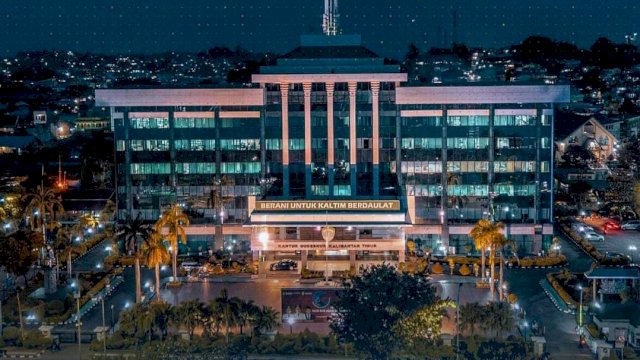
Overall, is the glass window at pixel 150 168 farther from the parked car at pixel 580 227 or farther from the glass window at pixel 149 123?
the parked car at pixel 580 227

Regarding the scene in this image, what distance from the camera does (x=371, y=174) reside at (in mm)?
76000

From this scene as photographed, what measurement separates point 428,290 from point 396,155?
29541mm

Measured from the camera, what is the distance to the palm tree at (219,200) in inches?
3000

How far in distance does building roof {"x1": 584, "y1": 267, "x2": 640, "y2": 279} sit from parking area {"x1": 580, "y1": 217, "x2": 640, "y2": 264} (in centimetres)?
1335

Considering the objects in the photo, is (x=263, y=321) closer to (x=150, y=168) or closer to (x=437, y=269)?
(x=437, y=269)

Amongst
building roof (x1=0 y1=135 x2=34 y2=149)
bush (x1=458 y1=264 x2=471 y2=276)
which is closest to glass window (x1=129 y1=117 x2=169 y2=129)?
bush (x1=458 y1=264 x2=471 y2=276)

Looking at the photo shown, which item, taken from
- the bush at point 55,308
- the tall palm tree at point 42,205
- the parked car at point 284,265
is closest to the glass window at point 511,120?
the parked car at point 284,265

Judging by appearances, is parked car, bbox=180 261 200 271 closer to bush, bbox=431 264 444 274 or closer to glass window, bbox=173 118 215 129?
glass window, bbox=173 118 215 129

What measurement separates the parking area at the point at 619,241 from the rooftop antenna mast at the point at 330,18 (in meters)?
31.2

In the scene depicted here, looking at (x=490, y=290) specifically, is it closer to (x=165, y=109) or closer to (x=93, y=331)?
(x=93, y=331)

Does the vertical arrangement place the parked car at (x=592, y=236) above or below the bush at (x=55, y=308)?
above

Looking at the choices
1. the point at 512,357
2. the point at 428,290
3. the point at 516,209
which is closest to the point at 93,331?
the point at 428,290

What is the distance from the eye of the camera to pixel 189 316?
49500mm

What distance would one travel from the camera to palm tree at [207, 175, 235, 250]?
76.2 meters
